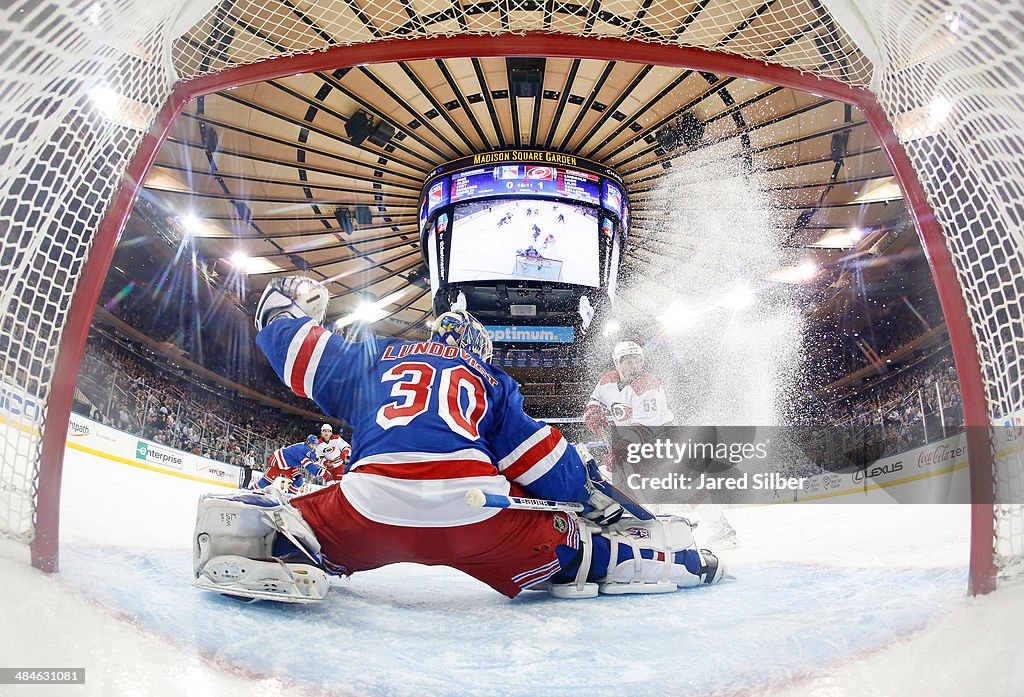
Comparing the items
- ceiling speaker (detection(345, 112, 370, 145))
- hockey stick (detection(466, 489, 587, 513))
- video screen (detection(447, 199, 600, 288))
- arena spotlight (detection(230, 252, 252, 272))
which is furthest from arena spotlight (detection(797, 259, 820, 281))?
arena spotlight (detection(230, 252, 252, 272))

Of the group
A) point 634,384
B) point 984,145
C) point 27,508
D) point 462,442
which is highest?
point 984,145

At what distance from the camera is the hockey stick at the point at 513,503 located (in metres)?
1.45

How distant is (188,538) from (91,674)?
1.64m

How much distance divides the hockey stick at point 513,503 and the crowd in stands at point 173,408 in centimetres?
590

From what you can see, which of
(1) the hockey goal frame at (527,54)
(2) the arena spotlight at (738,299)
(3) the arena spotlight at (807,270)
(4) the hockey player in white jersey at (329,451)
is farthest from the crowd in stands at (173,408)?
(3) the arena spotlight at (807,270)

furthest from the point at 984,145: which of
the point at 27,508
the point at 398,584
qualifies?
the point at 27,508

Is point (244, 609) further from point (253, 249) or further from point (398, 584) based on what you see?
point (253, 249)

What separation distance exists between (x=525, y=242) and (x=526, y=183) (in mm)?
682

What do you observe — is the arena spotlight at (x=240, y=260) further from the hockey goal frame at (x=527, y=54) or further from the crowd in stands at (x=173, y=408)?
the hockey goal frame at (x=527, y=54)

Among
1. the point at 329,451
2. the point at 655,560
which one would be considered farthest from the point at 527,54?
the point at 329,451

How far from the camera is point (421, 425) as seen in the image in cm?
158

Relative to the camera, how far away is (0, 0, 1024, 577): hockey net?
1265 millimetres

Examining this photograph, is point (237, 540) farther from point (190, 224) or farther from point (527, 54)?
point (190, 224)

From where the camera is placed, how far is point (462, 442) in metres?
1.61
